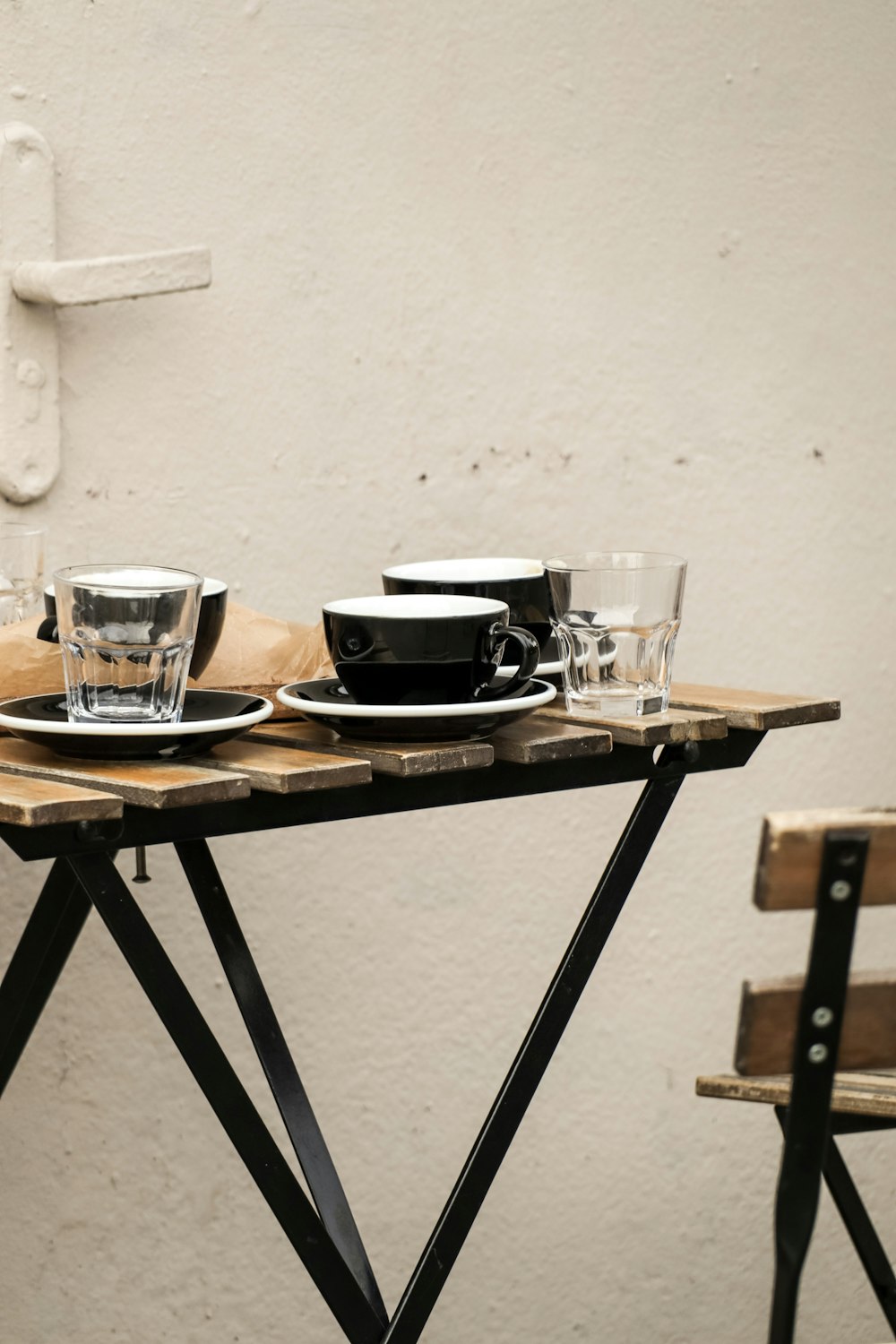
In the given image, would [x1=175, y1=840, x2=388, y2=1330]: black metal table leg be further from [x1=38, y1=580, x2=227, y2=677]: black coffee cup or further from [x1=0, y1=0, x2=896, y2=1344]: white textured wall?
[x1=0, y1=0, x2=896, y2=1344]: white textured wall

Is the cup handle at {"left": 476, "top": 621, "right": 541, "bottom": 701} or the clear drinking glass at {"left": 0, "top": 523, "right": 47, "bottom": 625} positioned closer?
the cup handle at {"left": 476, "top": 621, "right": 541, "bottom": 701}

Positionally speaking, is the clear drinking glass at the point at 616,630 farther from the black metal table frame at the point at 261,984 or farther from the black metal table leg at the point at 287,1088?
the black metal table leg at the point at 287,1088

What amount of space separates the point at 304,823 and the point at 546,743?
17 centimetres

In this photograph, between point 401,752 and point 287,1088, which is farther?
point 287,1088

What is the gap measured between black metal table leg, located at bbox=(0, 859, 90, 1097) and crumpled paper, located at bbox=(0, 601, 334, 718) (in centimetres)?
24

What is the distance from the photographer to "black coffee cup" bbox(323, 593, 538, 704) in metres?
1.04

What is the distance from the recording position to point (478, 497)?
5.91ft

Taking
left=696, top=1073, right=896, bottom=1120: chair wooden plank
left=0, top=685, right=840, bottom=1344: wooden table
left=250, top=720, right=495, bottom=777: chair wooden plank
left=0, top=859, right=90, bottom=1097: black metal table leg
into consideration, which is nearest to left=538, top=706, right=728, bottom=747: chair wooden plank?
left=0, top=685, right=840, bottom=1344: wooden table

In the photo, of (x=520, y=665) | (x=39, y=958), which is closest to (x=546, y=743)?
(x=520, y=665)

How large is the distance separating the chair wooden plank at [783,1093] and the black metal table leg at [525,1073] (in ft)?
0.46

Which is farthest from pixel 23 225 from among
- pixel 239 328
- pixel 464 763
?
pixel 464 763

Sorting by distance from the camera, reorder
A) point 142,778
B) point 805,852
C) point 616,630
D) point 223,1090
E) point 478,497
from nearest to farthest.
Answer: point 805,852 → point 142,778 → point 223,1090 → point 616,630 → point 478,497

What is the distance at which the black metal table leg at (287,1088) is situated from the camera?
125 cm

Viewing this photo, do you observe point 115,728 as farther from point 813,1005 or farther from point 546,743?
point 813,1005
